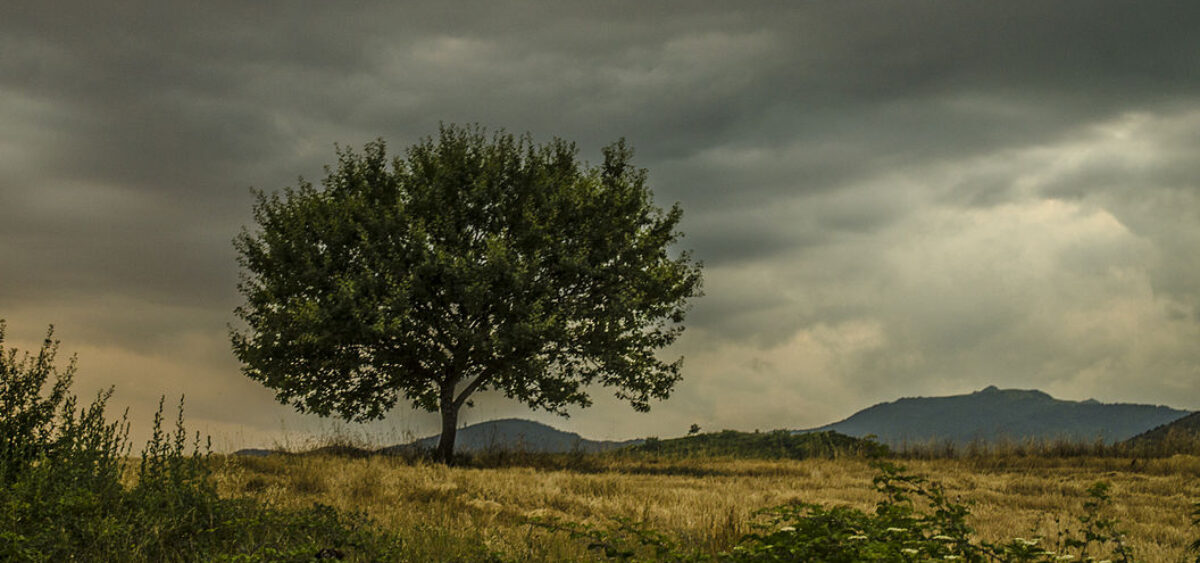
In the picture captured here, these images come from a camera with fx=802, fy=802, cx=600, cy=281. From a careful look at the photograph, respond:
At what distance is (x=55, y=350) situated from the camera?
11.9 m

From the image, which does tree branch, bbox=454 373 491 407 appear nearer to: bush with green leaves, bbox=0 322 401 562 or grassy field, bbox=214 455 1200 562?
grassy field, bbox=214 455 1200 562

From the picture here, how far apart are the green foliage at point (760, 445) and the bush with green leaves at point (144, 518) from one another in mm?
17983

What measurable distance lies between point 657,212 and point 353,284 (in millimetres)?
9925

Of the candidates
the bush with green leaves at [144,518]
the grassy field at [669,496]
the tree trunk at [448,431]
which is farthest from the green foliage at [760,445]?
the bush with green leaves at [144,518]

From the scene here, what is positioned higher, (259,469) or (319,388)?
(319,388)

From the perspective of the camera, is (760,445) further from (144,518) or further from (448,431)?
(144,518)

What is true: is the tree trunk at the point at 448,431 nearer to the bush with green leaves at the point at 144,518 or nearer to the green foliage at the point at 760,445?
the green foliage at the point at 760,445

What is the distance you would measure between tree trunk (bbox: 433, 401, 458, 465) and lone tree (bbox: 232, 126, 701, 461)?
0.04 m

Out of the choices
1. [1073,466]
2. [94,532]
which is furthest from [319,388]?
[1073,466]

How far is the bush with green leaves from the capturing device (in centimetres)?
706

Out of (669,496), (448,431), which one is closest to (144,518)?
(669,496)

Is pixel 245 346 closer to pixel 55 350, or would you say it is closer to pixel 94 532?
pixel 55 350

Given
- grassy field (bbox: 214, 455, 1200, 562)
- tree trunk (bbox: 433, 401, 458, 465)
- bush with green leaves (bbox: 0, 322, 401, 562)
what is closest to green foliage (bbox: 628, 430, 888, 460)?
grassy field (bbox: 214, 455, 1200, 562)

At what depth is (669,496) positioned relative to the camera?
44.1 ft
